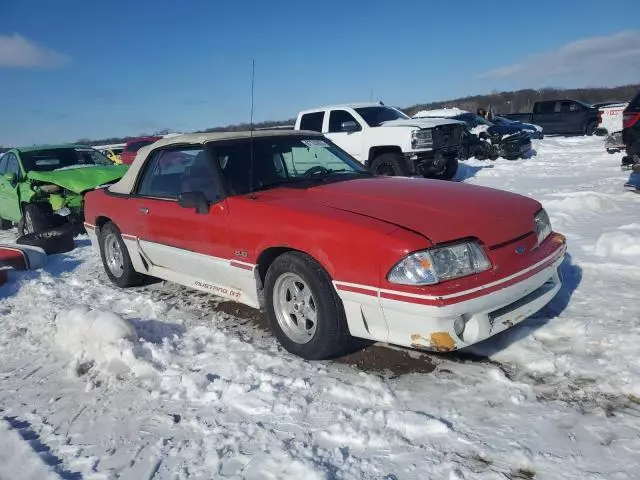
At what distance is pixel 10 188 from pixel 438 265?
27.8ft

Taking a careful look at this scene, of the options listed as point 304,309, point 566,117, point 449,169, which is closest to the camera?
point 304,309

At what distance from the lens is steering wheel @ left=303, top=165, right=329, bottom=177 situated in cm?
→ 435

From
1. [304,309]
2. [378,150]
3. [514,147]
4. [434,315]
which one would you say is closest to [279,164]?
[304,309]

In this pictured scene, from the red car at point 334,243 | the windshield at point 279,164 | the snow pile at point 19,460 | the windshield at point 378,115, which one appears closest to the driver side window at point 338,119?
the windshield at point 378,115

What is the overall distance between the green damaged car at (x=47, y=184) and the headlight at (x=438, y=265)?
262 inches

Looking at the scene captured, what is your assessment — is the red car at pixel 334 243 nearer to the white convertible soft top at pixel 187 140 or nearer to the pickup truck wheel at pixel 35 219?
the white convertible soft top at pixel 187 140

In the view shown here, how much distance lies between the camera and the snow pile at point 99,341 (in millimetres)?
3424

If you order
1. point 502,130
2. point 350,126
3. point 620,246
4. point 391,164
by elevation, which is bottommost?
point 620,246

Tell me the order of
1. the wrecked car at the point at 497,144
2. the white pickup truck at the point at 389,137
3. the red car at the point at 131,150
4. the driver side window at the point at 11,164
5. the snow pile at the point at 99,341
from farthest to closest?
the red car at the point at 131,150 → the wrecked car at the point at 497,144 → the white pickup truck at the point at 389,137 → the driver side window at the point at 11,164 → the snow pile at the point at 99,341

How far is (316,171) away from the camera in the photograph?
443cm

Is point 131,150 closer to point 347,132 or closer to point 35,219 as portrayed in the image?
point 347,132

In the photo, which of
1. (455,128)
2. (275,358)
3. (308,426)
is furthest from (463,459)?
(455,128)

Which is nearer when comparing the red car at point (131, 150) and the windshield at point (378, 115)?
the windshield at point (378, 115)

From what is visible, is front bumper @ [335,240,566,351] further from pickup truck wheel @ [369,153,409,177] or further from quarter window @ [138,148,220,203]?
pickup truck wheel @ [369,153,409,177]
